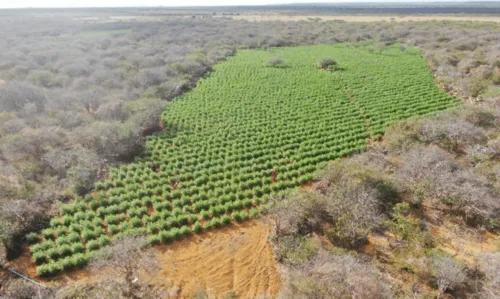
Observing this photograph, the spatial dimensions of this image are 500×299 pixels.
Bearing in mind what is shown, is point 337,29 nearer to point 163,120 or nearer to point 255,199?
point 163,120

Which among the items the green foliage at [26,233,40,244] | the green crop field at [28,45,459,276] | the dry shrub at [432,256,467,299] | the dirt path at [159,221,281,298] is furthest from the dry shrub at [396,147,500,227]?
the green foliage at [26,233,40,244]

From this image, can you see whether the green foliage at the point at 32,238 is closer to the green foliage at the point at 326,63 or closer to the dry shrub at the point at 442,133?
the dry shrub at the point at 442,133

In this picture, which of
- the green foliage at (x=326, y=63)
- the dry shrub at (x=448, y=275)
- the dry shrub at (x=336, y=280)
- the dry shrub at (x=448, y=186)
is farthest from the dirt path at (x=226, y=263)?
the green foliage at (x=326, y=63)

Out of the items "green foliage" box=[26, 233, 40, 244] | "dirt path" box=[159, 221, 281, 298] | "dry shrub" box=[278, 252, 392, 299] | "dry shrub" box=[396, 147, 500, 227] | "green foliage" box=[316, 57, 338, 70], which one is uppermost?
"green foliage" box=[316, 57, 338, 70]

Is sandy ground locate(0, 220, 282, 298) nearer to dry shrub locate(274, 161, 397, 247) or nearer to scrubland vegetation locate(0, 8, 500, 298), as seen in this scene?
scrubland vegetation locate(0, 8, 500, 298)

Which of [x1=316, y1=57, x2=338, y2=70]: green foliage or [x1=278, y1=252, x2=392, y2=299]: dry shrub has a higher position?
[x1=316, y1=57, x2=338, y2=70]: green foliage

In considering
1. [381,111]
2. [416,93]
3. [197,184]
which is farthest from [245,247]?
[416,93]

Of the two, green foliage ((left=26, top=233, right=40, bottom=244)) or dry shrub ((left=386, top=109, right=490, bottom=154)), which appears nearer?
green foliage ((left=26, top=233, right=40, bottom=244))
